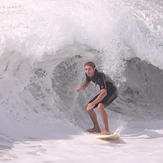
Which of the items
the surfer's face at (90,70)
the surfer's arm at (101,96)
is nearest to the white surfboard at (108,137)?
the surfer's arm at (101,96)

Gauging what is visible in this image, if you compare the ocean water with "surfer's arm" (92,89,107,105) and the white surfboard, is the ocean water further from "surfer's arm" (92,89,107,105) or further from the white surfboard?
"surfer's arm" (92,89,107,105)

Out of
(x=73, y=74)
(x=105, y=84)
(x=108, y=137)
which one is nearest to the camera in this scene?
(x=108, y=137)

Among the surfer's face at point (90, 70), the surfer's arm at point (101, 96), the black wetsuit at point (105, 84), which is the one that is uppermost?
the surfer's face at point (90, 70)

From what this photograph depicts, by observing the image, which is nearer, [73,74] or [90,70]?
[90,70]

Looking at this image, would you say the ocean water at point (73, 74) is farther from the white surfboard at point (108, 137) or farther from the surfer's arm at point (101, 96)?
the surfer's arm at point (101, 96)

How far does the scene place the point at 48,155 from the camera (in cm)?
288

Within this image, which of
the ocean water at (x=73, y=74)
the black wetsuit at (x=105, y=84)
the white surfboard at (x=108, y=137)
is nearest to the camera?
the ocean water at (x=73, y=74)

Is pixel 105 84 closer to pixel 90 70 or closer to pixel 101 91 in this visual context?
pixel 101 91

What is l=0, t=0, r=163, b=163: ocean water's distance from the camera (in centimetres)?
369

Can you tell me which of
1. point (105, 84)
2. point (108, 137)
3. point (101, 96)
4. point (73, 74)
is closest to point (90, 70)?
point (105, 84)

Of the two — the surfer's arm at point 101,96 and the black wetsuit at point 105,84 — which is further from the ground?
the black wetsuit at point 105,84

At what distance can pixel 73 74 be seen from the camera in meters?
5.86

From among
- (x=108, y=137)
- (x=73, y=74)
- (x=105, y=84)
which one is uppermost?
(x=73, y=74)

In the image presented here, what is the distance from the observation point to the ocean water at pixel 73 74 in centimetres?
369
